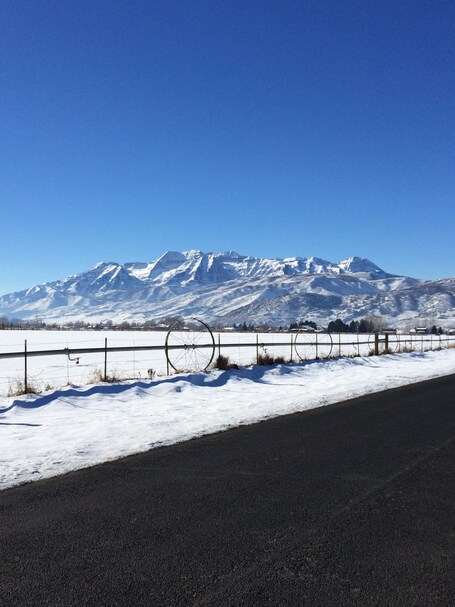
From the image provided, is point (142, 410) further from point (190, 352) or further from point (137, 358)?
point (137, 358)

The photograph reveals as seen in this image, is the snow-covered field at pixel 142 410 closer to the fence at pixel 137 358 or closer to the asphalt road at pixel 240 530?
the asphalt road at pixel 240 530

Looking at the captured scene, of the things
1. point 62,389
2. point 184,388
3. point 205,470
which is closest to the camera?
point 205,470

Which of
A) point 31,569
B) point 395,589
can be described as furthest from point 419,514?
point 31,569

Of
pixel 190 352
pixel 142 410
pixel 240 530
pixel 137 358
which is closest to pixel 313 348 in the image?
pixel 137 358

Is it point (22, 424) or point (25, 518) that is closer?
point (25, 518)

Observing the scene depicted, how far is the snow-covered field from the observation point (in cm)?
778

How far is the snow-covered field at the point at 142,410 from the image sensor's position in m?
7.78

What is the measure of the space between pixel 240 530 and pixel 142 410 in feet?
24.3

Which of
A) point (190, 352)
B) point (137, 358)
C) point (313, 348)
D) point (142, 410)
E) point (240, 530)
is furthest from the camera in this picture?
point (313, 348)

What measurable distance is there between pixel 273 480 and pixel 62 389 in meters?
8.89

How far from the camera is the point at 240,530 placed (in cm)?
475

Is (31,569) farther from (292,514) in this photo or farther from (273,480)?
(273,480)

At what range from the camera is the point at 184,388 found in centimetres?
1568

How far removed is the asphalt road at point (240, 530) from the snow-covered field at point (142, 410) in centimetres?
85
